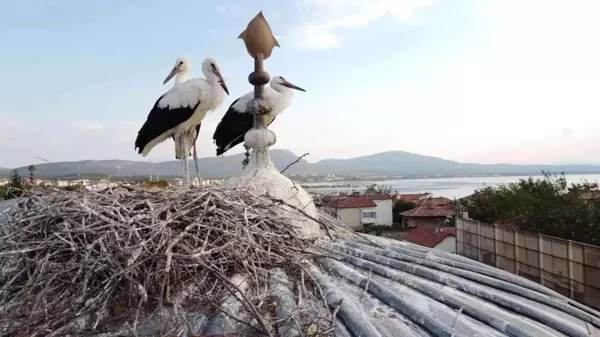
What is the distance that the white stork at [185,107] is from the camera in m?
7.93

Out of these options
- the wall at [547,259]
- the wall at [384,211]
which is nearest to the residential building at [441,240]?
the wall at [547,259]

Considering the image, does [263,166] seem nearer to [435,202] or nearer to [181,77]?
[181,77]

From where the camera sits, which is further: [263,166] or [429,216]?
[429,216]

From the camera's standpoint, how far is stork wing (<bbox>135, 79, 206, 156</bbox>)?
800 centimetres

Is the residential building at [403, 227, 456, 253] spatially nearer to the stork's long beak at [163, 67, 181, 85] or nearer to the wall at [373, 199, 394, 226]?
the stork's long beak at [163, 67, 181, 85]

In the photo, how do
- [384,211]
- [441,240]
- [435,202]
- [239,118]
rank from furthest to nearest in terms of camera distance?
[435,202] < [384,211] < [441,240] < [239,118]

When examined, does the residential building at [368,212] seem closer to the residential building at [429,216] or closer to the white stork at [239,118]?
the residential building at [429,216]

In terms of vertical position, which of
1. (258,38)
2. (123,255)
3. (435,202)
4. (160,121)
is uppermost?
(258,38)

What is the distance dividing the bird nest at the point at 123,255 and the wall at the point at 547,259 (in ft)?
39.2

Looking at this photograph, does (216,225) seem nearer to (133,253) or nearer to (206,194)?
(206,194)

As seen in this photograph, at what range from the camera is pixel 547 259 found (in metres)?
14.2

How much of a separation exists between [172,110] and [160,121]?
0.37 metres

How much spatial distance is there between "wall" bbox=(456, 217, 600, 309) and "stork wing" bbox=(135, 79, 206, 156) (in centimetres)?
1086

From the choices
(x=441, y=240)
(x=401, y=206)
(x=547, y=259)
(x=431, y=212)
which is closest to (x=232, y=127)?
(x=547, y=259)
